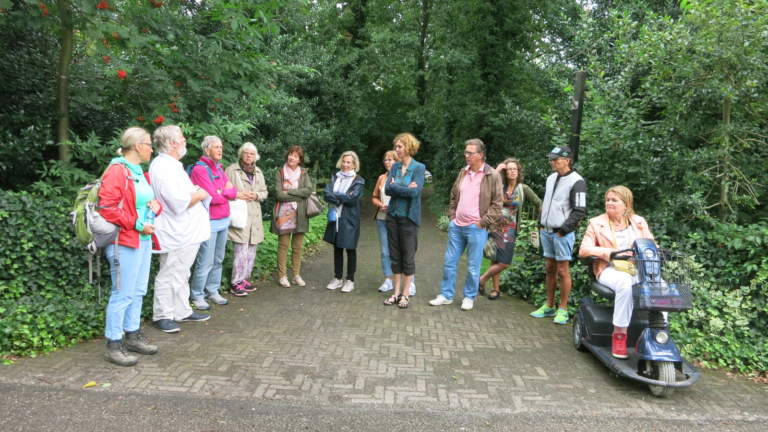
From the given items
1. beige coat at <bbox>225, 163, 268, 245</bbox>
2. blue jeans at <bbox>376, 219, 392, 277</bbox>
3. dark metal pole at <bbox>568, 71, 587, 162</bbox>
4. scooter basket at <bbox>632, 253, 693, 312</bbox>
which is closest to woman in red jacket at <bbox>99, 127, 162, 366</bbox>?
beige coat at <bbox>225, 163, 268, 245</bbox>

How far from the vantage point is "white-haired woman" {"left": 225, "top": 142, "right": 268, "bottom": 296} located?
626cm

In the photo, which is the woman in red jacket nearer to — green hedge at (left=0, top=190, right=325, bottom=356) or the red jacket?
the red jacket

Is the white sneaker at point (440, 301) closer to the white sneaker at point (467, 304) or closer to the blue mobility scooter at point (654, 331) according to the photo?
the white sneaker at point (467, 304)

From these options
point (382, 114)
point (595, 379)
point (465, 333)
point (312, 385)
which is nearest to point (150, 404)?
point (312, 385)

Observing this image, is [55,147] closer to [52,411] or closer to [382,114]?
[52,411]

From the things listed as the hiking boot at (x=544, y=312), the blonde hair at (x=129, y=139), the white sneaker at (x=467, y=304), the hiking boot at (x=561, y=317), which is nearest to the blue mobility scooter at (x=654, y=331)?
the hiking boot at (x=561, y=317)

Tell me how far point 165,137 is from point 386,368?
2890 mm

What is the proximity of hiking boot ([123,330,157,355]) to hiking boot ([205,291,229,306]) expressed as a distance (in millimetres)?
1686

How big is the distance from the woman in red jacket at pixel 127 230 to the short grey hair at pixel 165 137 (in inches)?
16.1

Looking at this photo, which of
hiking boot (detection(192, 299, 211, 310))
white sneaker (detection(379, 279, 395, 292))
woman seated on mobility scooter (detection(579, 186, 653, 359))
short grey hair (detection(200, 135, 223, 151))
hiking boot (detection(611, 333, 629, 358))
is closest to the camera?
hiking boot (detection(611, 333, 629, 358))

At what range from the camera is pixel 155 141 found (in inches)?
179

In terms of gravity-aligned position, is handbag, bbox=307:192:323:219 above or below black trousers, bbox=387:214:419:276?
above

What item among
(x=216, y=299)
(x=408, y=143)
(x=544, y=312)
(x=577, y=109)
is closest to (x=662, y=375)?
(x=544, y=312)

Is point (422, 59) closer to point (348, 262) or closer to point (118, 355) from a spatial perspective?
point (348, 262)
